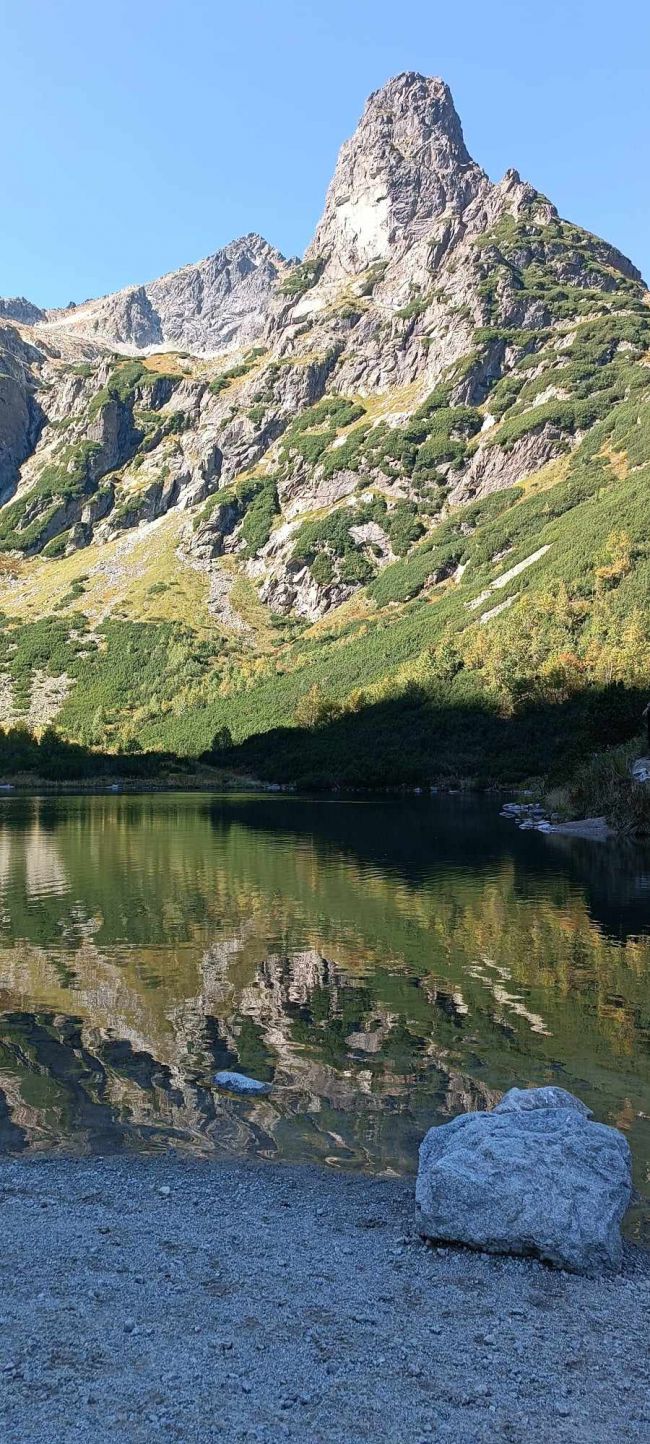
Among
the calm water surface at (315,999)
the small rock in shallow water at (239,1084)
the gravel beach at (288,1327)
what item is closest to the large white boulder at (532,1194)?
the gravel beach at (288,1327)

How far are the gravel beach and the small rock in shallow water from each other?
131 inches

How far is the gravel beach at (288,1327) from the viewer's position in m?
7.00

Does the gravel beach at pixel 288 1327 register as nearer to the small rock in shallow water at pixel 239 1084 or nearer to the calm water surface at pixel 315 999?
the calm water surface at pixel 315 999

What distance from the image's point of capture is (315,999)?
20.9m

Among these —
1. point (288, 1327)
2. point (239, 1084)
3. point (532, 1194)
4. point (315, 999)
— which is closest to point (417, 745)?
point (315, 999)

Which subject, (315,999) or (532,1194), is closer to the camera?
(532,1194)

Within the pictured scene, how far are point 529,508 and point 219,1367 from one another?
198 meters

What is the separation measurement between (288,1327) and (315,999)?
12701 millimetres

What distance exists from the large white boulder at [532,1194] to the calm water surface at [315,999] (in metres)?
1.18

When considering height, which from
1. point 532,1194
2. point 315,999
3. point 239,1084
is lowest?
point 315,999

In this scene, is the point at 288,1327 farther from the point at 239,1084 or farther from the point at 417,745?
the point at 417,745

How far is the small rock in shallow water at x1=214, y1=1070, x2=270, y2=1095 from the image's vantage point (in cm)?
1462

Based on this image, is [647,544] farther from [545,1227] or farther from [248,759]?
[545,1227]

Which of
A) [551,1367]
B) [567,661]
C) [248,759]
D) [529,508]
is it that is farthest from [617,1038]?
[529,508]
